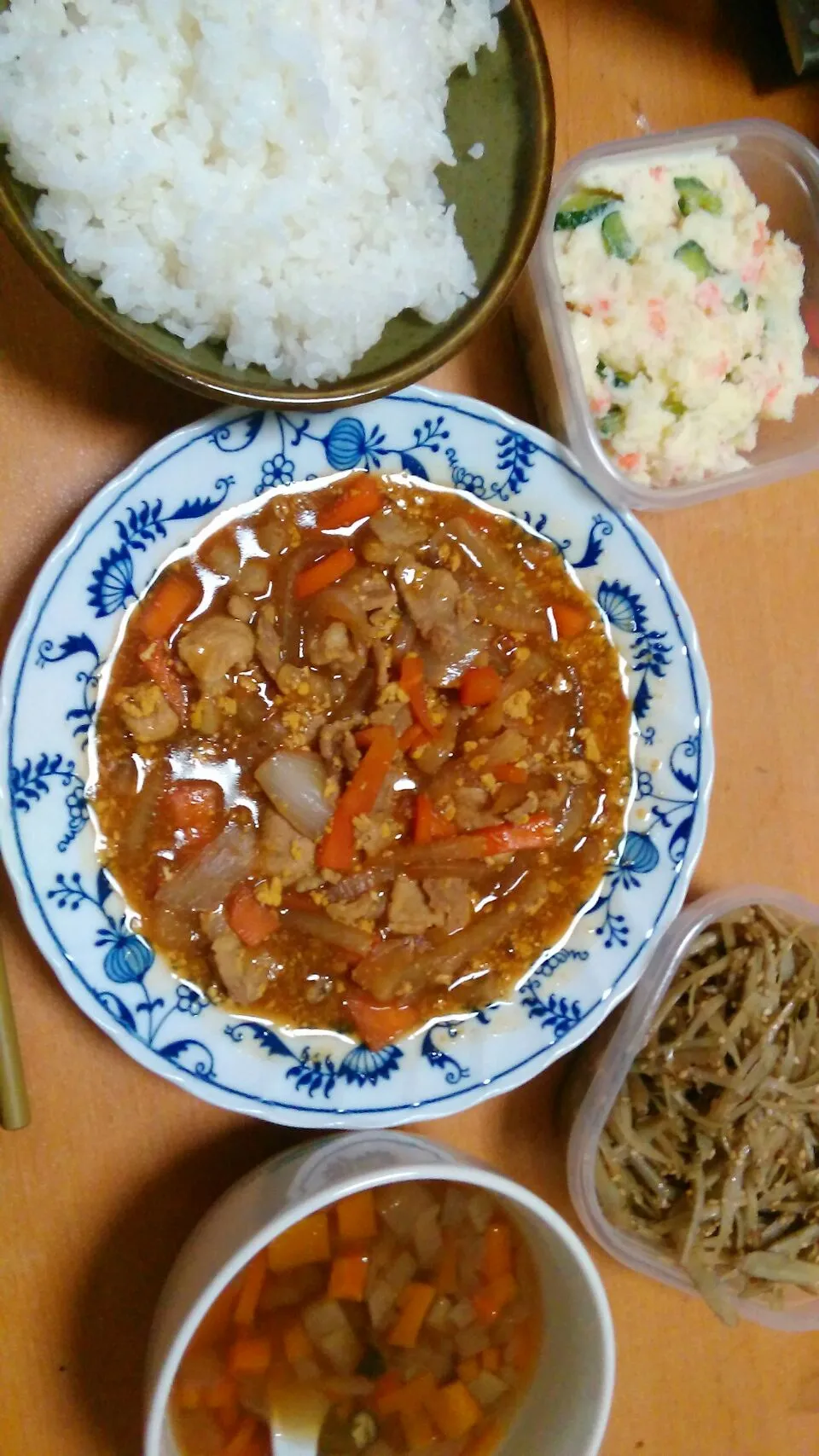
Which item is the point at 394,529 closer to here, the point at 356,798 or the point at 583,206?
the point at 356,798

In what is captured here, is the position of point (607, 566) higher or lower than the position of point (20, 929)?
higher

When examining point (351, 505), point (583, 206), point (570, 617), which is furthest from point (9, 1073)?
point (583, 206)

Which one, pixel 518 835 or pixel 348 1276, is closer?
pixel 348 1276

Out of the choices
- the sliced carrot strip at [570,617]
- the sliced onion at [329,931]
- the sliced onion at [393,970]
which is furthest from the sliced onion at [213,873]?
the sliced carrot strip at [570,617]

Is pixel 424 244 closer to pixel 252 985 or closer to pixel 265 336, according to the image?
pixel 265 336

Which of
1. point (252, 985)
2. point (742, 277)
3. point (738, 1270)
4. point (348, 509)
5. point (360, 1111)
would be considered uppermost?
point (742, 277)

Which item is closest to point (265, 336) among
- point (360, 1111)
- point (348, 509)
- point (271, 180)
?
point (271, 180)

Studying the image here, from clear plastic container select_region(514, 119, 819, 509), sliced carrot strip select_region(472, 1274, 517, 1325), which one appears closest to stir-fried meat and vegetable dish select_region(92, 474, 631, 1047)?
clear plastic container select_region(514, 119, 819, 509)

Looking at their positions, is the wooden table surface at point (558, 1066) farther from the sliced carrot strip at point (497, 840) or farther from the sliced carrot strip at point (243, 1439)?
the sliced carrot strip at point (497, 840)
